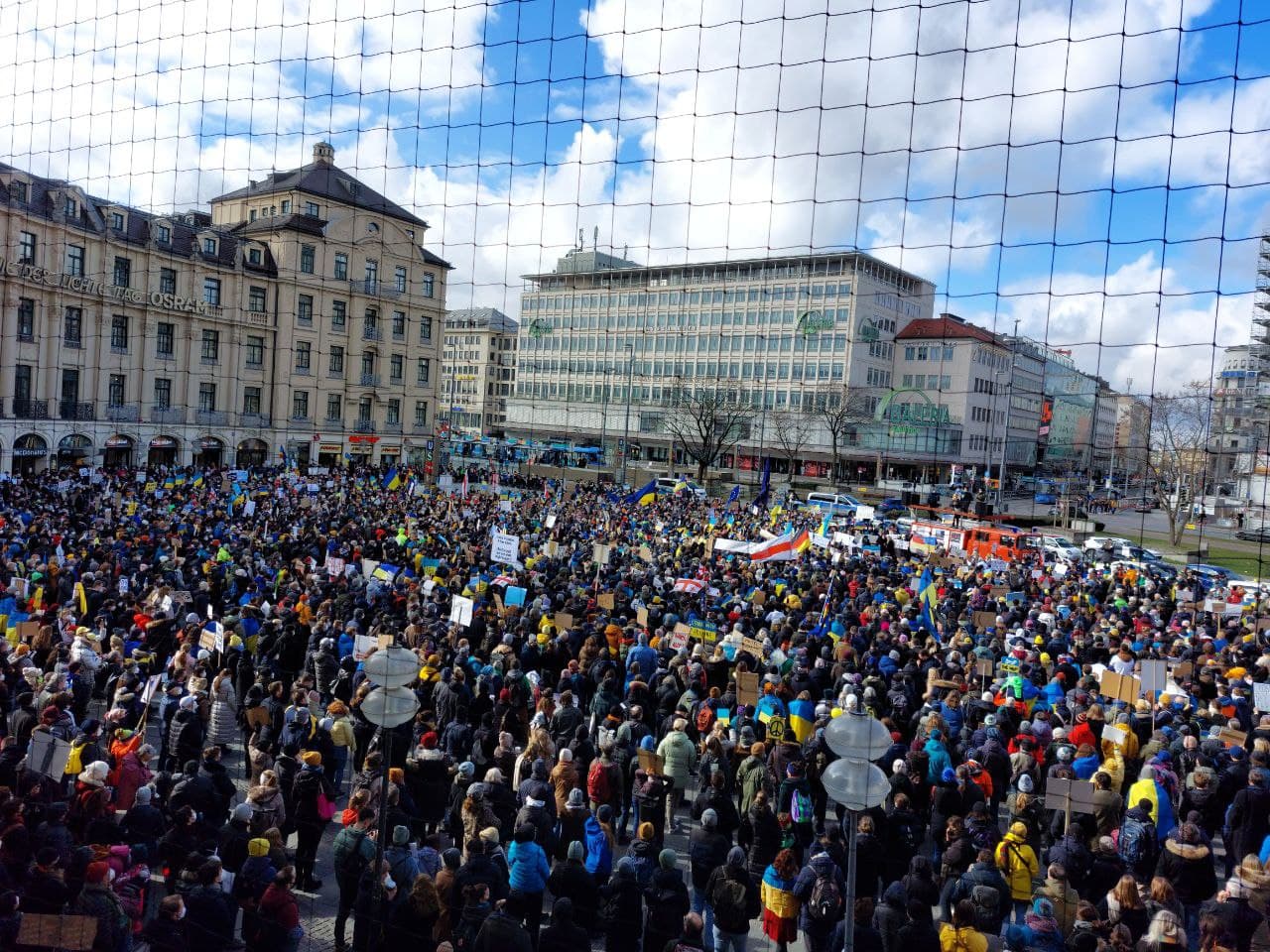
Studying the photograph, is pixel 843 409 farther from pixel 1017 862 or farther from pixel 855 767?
pixel 855 767

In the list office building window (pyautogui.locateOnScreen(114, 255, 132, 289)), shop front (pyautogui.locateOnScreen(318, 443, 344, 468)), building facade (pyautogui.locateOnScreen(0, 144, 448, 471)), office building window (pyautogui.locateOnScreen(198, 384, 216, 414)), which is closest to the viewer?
building facade (pyautogui.locateOnScreen(0, 144, 448, 471))

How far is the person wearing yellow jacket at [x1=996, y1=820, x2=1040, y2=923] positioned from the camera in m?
6.08

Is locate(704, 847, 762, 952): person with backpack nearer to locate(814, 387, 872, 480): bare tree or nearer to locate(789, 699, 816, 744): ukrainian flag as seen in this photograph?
locate(789, 699, 816, 744): ukrainian flag

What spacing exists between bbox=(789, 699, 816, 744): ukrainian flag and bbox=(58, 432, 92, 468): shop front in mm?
30561

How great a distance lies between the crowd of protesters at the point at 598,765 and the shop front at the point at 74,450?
19.6 metres

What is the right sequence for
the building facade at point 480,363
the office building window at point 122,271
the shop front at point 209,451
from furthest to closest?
the building facade at point 480,363, the shop front at point 209,451, the office building window at point 122,271

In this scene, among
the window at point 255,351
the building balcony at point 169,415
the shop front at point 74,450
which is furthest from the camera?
the window at point 255,351

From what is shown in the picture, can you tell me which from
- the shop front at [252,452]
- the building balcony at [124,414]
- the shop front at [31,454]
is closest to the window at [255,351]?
the shop front at [252,452]

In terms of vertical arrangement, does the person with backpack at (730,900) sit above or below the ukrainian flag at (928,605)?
below

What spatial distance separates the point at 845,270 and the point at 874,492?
13.0 m

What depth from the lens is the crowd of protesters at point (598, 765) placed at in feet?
17.6

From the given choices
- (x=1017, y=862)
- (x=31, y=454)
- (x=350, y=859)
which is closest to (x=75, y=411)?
(x=31, y=454)

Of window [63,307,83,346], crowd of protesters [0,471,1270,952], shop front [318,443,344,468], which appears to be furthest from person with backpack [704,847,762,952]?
shop front [318,443,344,468]

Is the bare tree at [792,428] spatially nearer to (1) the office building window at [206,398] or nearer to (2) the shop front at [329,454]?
(2) the shop front at [329,454]
